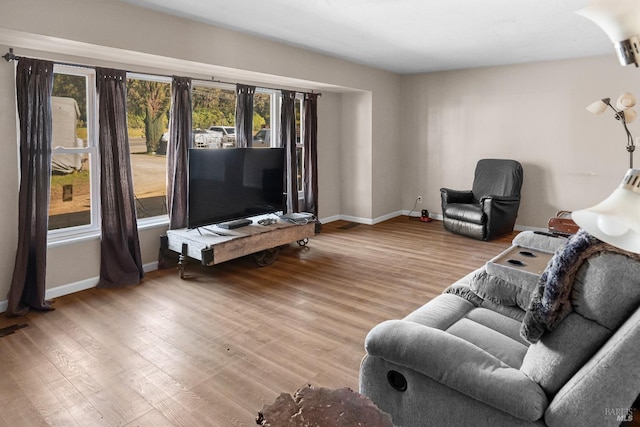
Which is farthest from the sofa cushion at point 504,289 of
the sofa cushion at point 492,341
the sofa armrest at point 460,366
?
the sofa armrest at point 460,366

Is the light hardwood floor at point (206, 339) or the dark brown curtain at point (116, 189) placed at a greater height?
the dark brown curtain at point (116, 189)

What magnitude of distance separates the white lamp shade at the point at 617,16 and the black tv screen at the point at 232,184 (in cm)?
394

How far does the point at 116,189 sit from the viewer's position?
13.3 ft

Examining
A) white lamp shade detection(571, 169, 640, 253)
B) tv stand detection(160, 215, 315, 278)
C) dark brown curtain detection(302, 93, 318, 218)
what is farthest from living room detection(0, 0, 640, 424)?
white lamp shade detection(571, 169, 640, 253)

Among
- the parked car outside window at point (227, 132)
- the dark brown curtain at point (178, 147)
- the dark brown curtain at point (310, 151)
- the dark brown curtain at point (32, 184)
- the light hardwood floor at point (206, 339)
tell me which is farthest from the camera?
the dark brown curtain at point (310, 151)

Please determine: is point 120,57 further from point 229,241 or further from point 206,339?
point 206,339

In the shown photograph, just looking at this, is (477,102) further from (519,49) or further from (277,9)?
(277,9)

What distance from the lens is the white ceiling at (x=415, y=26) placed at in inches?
140

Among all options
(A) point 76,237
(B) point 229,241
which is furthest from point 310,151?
(A) point 76,237

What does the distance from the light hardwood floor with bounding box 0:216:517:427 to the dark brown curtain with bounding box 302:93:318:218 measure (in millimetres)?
1480

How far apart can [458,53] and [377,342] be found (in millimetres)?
4812

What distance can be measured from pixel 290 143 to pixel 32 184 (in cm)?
322

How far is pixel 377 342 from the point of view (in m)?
1.77

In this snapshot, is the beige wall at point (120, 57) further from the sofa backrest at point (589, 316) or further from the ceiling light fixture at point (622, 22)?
the sofa backrest at point (589, 316)
